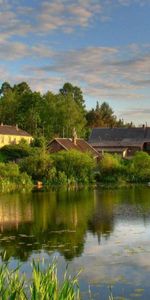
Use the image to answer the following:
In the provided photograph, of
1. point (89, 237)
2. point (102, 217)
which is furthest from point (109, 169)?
point (89, 237)

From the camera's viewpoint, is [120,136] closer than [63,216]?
No

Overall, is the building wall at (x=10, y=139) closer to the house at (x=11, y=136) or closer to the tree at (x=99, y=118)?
the house at (x=11, y=136)

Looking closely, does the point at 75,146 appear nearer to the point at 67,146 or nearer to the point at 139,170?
the point at 67,146

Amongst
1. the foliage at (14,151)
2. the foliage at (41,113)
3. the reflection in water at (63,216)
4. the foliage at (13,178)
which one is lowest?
the reflection in water at (63,216)

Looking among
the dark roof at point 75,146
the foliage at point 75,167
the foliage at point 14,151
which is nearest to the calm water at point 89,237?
the foliage at point 75,167

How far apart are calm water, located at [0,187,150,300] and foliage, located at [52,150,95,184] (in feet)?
51.2

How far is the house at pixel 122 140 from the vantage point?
3371 inches

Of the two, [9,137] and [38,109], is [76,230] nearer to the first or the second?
[9,137]

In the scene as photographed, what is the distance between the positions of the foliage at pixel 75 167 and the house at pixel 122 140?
22.9 metres

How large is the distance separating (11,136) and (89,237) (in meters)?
57.4

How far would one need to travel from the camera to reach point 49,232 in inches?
1068

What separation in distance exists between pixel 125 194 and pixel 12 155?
2826 cm

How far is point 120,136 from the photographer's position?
288 ft

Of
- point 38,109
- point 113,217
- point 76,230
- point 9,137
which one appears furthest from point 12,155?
point 76,230
